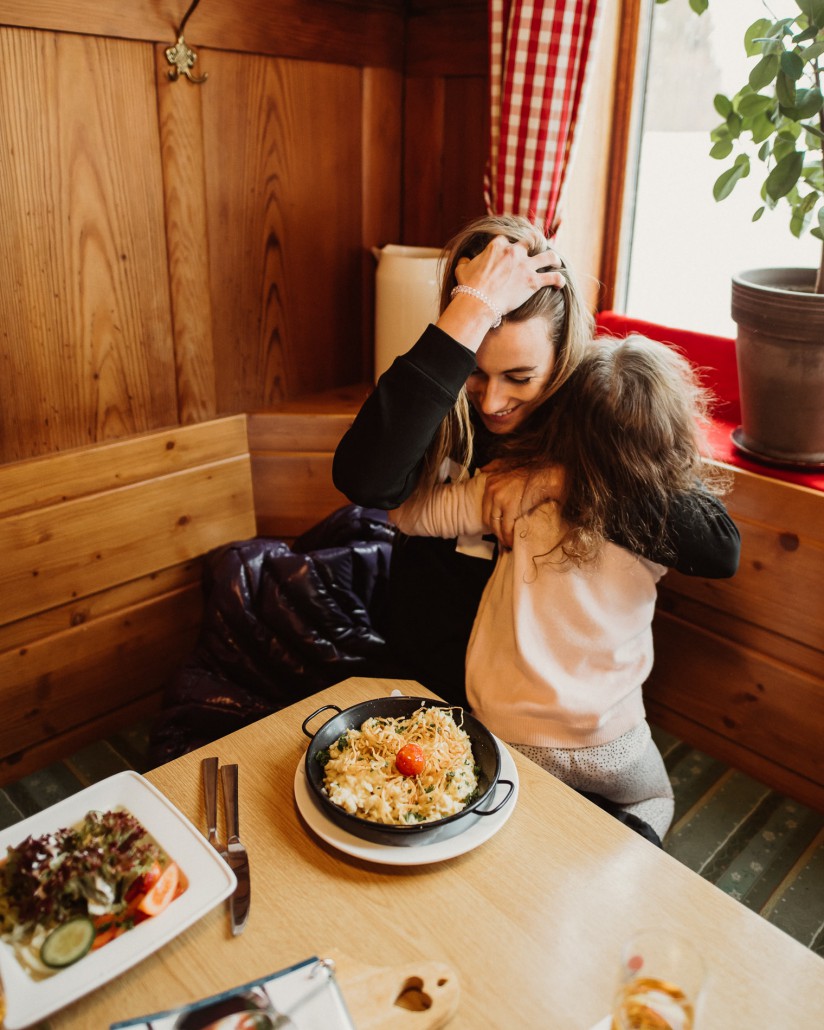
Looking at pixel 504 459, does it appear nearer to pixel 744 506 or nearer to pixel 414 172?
pixel 744 506

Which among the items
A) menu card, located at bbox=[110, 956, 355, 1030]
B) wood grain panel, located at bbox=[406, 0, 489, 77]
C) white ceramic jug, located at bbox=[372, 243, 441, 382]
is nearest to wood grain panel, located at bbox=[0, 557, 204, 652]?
white ceramic jug, located at bbox=[372, 243, 441, 382]

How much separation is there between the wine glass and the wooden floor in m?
1.06

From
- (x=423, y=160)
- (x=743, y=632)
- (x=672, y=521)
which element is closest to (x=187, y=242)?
(x=423, y=160)

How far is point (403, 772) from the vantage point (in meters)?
1.08

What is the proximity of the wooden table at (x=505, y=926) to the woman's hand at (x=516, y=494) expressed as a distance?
1.58 feet

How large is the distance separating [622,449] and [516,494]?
18cm

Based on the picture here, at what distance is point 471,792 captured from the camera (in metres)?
1.07

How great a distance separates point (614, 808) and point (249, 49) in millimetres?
1883

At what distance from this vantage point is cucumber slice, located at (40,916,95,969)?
33.8 inches

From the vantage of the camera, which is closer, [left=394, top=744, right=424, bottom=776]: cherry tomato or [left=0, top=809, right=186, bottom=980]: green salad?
[left=0, top=809, right=186, bottom=980]: green salad

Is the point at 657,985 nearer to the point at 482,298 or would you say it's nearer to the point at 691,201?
the point at 482,298

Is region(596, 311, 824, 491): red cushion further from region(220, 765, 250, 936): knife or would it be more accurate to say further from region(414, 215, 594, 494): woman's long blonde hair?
region(220, 765, 250, 936): knife

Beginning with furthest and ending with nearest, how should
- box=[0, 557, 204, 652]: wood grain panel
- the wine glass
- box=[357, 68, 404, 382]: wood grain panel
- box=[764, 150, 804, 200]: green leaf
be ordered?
box=[357, 68, 404, 382]: wood grain panel → box=[0, 557, 204, 652]: wood grain panel → box=[764, 150, 804, 200]: green leaf → the wine glass

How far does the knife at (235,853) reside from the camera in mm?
937
